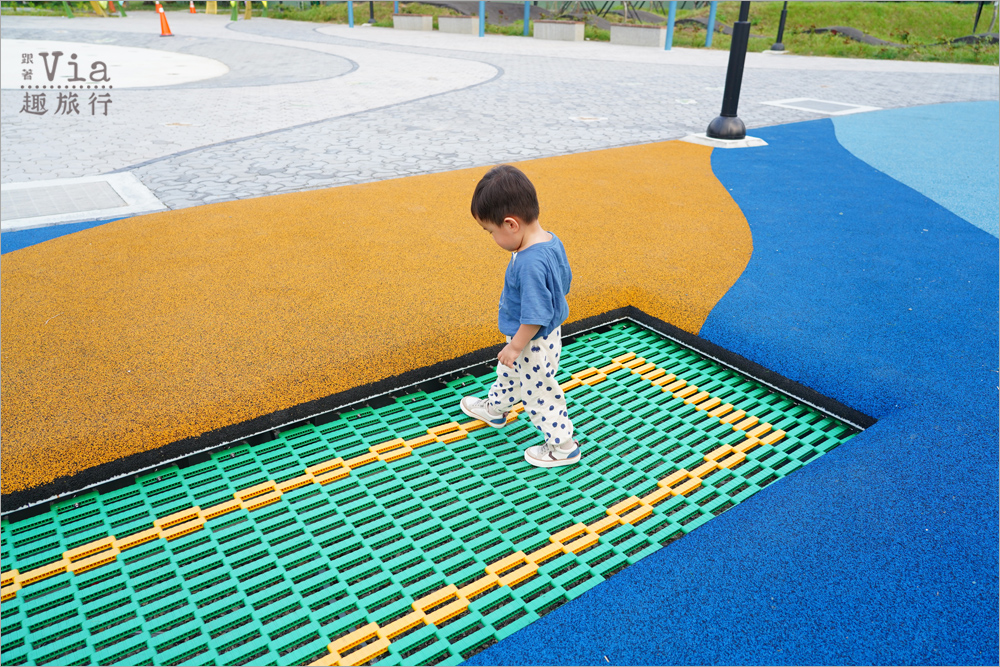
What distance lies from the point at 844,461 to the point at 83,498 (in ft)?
9.61

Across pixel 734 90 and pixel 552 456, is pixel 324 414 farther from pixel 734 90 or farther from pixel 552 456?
pixel 734 90

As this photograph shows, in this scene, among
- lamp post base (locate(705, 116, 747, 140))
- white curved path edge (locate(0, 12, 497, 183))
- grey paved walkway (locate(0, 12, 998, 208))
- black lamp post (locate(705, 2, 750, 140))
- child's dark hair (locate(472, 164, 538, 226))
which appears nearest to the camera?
child's dark hair (locate(472, 164, 538, 226))

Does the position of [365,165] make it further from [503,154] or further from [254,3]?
[254,3]

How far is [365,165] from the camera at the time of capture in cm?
682

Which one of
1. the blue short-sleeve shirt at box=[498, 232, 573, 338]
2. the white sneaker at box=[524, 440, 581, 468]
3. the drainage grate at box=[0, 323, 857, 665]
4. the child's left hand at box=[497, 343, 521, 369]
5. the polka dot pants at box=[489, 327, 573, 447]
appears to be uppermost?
the blue short-sleeve shirt at box=[498, 232, 573, 338]

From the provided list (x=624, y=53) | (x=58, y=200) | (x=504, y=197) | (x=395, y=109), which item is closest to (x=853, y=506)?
(x=504, y=197)

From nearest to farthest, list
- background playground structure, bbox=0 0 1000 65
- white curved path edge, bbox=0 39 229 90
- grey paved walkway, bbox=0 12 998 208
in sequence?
1. grey paved walkway, bbox=0 12 998 208
2. white curved path edge, bbox=0 39 229 90
3. background playground structure, bbox=0 0 1000 65

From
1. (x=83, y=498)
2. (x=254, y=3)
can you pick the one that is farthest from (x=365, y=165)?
(x=254, y=3)

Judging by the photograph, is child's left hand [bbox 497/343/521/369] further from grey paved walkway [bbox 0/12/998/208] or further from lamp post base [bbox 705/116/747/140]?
lamp post base [bbox 705/116/747/140]

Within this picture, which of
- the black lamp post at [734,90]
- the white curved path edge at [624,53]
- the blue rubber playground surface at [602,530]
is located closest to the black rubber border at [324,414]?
the blue rubber playground surface at [602,530]

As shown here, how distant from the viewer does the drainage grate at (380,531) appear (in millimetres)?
1934

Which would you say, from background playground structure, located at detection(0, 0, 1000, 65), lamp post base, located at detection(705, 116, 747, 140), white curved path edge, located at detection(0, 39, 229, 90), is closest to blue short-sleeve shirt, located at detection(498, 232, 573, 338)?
lamp post base, located at detection(705, 116, 747, 140)

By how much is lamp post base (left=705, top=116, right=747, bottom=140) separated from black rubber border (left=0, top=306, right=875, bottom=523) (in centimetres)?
507

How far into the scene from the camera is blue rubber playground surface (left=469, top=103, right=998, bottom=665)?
6.04ft
